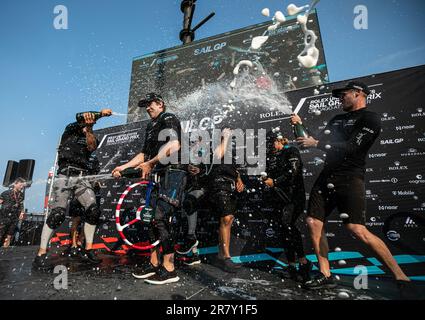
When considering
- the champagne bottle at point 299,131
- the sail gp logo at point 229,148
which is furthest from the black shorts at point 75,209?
the champagne bottle at point 299,131

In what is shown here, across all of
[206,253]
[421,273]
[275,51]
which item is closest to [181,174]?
[206,253]

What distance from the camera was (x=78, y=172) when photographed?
4.22m

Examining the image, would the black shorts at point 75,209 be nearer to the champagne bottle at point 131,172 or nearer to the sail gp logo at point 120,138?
the champagne bottle at point 131,172

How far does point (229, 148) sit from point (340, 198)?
2.32 meters

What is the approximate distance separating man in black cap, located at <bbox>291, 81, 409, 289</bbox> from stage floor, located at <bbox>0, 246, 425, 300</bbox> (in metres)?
0.31

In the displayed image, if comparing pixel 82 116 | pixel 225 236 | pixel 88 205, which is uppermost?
pixel 82 116

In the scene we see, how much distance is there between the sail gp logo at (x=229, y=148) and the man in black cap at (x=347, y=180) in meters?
1.59

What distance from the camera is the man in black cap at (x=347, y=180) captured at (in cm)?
259

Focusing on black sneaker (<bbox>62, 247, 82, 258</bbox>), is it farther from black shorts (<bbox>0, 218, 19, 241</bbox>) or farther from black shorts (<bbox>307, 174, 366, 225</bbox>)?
black shorts (<bbox>307, 174, 366, 225</bbox>)

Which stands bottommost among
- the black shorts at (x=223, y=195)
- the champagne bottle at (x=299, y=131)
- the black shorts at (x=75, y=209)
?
the black shorts at (x=75, y=209)

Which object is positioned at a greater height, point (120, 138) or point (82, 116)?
point (120, 138)

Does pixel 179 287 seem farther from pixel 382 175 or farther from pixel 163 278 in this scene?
pixel 382 175

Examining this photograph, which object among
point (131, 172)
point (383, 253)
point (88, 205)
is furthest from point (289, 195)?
point (88, 205)

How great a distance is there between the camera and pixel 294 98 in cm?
479
